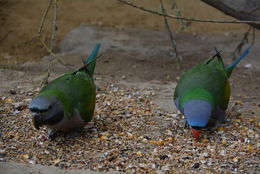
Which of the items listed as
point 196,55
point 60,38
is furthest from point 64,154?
point 60,38

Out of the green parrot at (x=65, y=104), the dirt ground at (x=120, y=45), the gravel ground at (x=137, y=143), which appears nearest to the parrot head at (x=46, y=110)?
the green parrot at (x=65, y=104)

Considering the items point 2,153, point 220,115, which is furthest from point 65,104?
point 220,115

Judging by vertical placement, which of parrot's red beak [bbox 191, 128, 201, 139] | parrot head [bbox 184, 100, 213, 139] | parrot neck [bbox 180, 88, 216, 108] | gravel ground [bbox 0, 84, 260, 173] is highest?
parrot neck [bbox 180, 88, 216, 108]

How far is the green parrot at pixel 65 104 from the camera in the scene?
3547 millimetres

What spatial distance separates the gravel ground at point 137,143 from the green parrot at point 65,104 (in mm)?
211

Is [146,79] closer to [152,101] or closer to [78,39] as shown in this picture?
[152,101]

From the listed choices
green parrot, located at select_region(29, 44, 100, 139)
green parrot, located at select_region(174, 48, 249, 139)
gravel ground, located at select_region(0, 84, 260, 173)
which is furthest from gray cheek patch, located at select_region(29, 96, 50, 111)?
green parrot, located at select_region(174, 48, 249, 139)

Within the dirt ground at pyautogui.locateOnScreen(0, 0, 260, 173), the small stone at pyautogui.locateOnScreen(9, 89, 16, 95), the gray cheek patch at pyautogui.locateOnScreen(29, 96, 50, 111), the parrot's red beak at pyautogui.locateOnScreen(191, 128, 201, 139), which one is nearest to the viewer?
the gray cheek patch at pyautogui.locateOnScreen(29, 96, 50, 111)

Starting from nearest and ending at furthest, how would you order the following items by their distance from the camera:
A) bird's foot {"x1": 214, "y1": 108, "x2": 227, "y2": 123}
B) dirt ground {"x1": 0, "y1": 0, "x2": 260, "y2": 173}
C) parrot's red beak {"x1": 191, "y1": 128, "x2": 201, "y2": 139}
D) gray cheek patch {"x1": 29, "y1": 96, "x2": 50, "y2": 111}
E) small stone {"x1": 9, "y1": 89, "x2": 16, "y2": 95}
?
1. gray cheek patch {"x1": 29, "y1": 96, "x2": 50, "y2": 111}
2. parrot's red beak {"x1": 191, "y1": 128, "x2": 201, "y2": 139}
3. bird's foot {"x1": 214, "y1": 108, "x2": 227, "y2": 123}
4. small stone {"x1": 9, "y1": 89, "x2": 16, "y2": 95}
5. dirt ground {"x1": 0, "y1": 0, "x2": 260, "y2": 173}

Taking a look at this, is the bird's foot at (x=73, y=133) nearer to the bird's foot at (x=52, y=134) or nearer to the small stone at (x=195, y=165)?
the bird's foot at (x=52, y=134)

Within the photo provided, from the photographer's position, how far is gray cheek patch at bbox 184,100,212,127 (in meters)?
3.76

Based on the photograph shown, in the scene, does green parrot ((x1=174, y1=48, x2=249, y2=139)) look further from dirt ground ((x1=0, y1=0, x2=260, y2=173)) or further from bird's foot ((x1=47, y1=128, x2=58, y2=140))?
bird's foot ((x1=47, y1=128, x2=58, y2=140))

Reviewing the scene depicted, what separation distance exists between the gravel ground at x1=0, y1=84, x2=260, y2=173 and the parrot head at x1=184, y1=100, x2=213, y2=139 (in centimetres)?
22

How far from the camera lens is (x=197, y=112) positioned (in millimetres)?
3793
